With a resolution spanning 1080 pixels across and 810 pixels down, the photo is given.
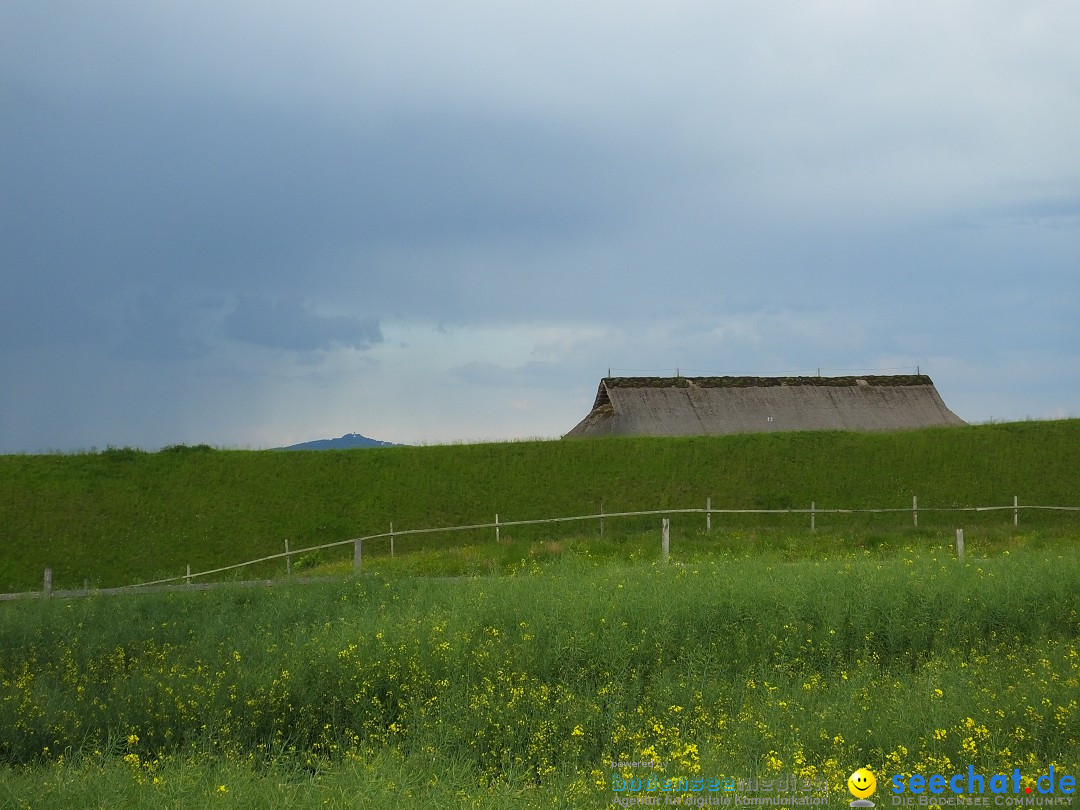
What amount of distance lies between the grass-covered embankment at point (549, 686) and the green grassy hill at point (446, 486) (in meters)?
14.7

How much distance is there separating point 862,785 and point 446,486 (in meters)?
26.7

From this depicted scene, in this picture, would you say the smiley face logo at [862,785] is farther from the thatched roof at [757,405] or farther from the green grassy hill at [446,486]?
the thatched roof at [757,405]

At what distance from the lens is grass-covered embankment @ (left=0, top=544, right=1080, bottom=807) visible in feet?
24.2

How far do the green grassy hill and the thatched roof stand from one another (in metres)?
5.50

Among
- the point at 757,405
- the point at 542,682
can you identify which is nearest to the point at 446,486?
the point at 757,405

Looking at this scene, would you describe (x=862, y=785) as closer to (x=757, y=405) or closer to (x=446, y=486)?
(x=446, y=486)

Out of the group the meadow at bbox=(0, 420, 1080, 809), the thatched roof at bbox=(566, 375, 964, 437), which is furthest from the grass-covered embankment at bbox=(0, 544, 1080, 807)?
the thatched roof at bbox=(566, 375, 964, 437)

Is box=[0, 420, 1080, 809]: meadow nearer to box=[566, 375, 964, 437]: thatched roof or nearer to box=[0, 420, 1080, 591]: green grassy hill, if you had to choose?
box=[0, 420, 1080, 591]: green grassy hill

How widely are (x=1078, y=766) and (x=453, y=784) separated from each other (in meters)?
4.85

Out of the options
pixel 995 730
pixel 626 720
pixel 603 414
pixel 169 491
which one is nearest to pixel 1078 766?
pixel 995 730

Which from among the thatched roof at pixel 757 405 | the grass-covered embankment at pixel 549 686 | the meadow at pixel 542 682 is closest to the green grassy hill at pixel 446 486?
the thatched roof at pixel 757 405

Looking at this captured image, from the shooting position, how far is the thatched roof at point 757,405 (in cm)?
4034

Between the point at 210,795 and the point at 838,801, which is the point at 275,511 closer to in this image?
the point at 210,795

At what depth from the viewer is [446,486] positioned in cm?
3231
